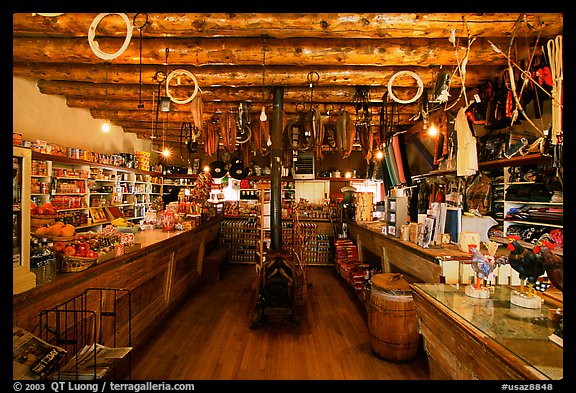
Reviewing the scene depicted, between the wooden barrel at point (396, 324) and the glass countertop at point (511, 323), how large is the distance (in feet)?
3.46

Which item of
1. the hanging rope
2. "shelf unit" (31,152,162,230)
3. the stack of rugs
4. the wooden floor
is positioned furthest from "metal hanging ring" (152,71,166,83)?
the stack of rugs

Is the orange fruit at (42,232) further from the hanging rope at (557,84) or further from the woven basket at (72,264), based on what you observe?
the hanging rope at (557,84)

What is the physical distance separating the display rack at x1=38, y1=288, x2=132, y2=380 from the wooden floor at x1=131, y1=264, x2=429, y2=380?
1.79 ft

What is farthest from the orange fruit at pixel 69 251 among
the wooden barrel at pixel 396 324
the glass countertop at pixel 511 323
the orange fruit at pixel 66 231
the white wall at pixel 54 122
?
the white wall at pixel 54 122

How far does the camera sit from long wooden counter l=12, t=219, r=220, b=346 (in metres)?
2.00

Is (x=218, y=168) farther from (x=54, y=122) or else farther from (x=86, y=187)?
(x=54, y=122)

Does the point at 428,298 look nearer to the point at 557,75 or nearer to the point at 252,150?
the point at 557,75

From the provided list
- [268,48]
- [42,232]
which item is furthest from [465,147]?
[42,232]

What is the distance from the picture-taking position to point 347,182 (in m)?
11.5

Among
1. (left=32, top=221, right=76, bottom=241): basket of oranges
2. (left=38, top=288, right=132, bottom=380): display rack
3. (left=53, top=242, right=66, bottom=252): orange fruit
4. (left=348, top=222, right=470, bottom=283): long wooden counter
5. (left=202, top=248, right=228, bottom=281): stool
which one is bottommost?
(left=202, top=248, right=228, bottom=281): stool

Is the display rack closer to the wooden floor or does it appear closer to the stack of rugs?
the wooden floor

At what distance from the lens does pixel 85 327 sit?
7.39ft

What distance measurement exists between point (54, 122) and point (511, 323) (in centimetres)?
821
